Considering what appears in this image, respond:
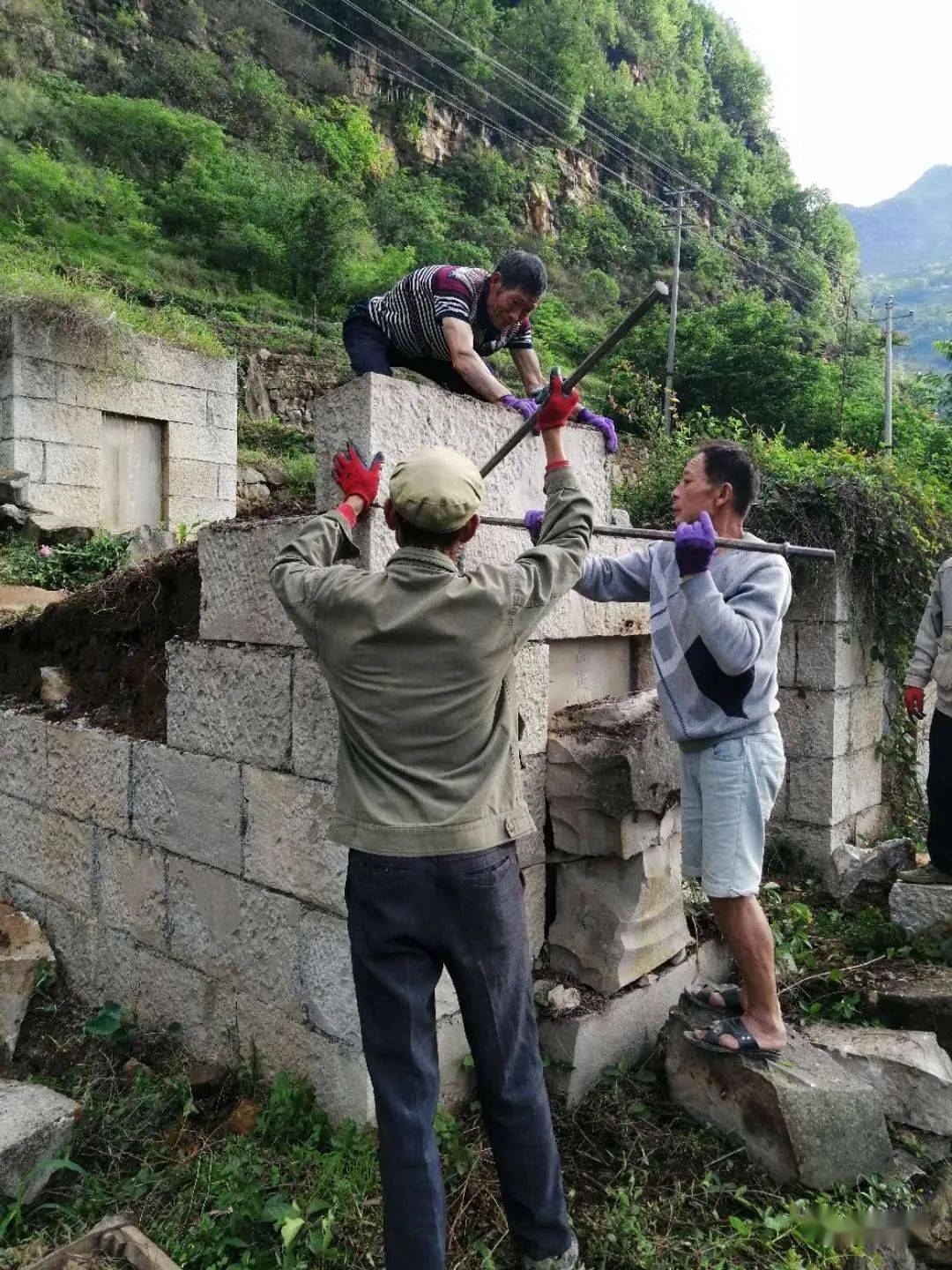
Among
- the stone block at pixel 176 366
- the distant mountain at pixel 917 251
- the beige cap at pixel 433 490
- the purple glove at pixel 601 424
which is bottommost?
the beige cap at pixel 433 490

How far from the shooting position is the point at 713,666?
2531 millimetres

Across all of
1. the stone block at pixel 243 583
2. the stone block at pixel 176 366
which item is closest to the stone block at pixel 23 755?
the stone block at pixel 243 583

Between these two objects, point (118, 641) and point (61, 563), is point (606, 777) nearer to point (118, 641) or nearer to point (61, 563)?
point (118, 641)

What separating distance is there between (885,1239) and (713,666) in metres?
1.65

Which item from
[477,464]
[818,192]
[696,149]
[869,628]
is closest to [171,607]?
[477,464]

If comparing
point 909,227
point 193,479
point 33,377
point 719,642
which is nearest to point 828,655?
point 719,642

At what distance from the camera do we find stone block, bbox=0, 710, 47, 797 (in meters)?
3.90

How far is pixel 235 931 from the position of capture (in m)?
3.02

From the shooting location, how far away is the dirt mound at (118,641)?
11.4 feet

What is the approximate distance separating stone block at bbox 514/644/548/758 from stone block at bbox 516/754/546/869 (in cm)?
4

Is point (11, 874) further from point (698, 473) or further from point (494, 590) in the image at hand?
point (698, 473)

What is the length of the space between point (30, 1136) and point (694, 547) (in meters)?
2.81

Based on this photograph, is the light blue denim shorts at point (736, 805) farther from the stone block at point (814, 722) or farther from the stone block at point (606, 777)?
the stone block at point (814, 722)

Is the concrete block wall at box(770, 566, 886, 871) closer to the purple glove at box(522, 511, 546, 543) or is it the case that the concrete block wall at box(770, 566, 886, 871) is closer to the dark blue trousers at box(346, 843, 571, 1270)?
the purple glove at box(522, 511, 546, 543)
